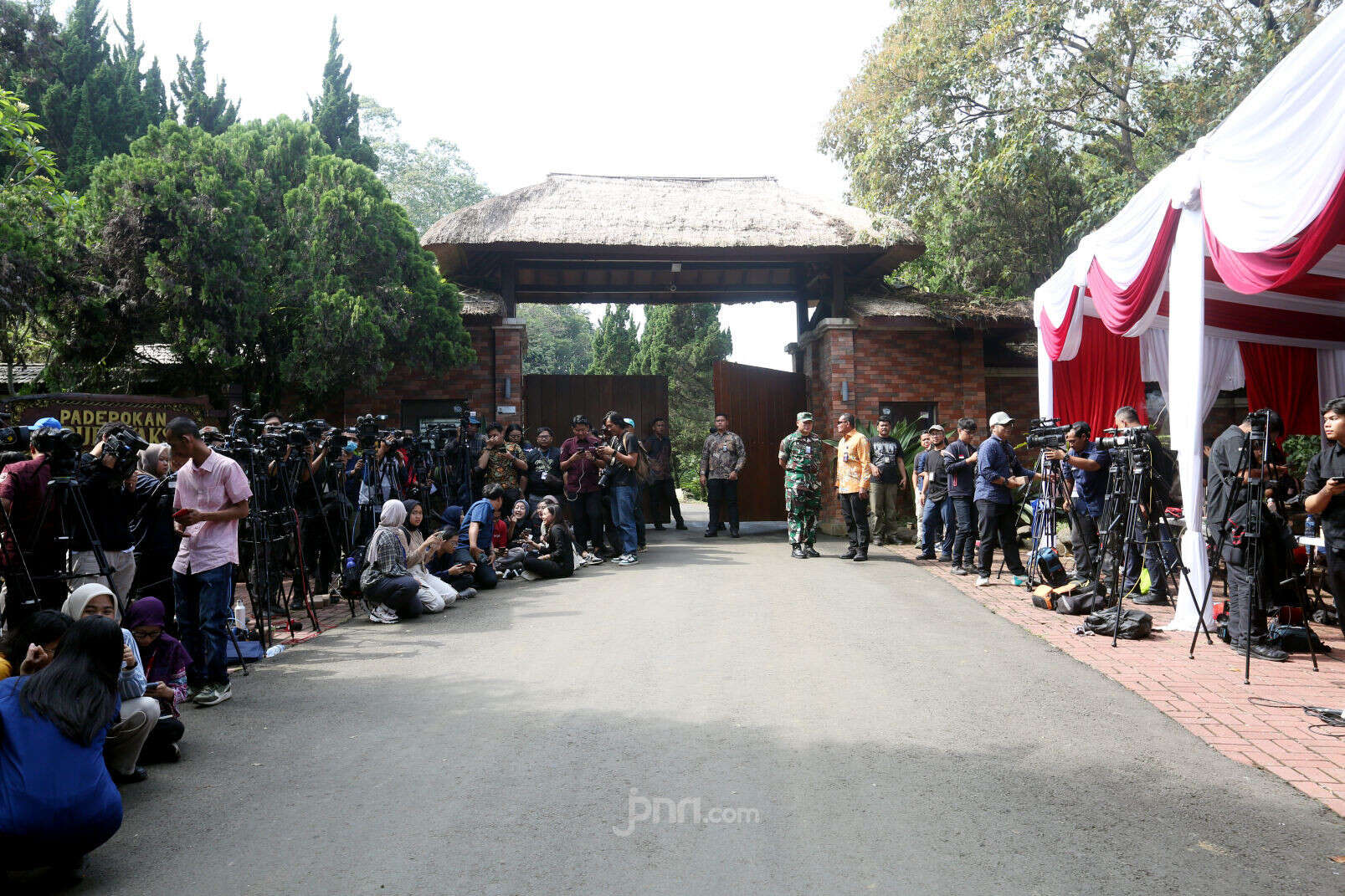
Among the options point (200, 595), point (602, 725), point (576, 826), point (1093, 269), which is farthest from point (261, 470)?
point (1093, 269)

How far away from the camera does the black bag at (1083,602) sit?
8008mm

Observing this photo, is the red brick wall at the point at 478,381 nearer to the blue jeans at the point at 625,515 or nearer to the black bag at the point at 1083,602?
the blue jeans at the point at 625,515

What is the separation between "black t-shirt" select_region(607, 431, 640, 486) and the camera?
11852 mm

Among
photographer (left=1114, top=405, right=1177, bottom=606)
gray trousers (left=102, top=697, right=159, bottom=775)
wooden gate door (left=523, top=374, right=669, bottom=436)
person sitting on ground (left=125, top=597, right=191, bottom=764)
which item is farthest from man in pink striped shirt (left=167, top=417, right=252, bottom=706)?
wooden gate door (left=523, top=374, right=669, bottom=436)

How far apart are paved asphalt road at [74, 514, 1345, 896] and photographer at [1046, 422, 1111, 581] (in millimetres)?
2289

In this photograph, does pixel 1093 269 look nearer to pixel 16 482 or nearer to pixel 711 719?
pixel 711 719

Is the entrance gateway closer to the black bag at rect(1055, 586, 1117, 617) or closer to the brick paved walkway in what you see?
the black bag at rect(1055, 586, 1117, 617)

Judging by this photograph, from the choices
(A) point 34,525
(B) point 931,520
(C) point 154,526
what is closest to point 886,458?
(B) point 931,520

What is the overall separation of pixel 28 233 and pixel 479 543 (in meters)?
6.65

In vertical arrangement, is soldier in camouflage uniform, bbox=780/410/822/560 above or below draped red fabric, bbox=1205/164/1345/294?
below

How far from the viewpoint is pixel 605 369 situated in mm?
32125

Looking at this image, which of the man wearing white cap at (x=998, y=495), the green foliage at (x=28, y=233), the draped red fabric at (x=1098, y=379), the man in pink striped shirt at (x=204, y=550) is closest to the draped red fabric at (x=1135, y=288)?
the man wearing white cap at (x=998, y=495)
